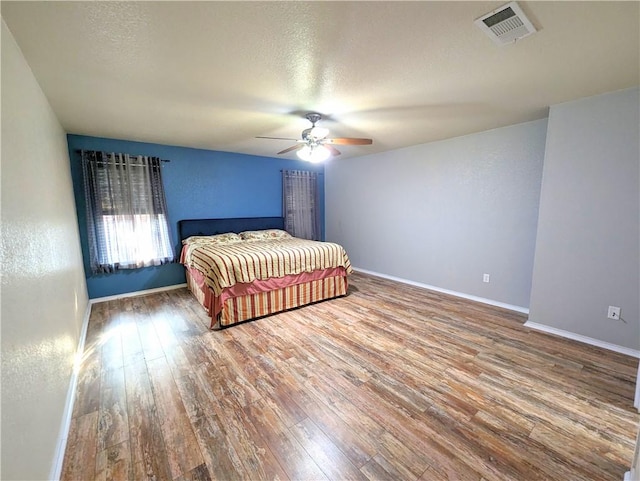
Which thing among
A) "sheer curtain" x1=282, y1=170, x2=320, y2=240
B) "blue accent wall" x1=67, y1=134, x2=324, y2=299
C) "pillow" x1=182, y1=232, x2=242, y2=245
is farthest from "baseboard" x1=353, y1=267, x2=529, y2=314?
"pillow" x1=182, y1=232, x2=242, y2=245

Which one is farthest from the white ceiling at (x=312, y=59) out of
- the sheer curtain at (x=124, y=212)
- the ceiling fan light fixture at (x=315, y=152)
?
the sheer curtain at (x=124, y=212)

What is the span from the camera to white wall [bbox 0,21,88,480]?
1031 millimetres

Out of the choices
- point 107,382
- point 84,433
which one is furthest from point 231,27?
point 107,382

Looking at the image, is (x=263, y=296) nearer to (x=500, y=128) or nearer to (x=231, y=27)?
(x=231, y=27)

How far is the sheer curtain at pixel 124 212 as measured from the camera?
11.8ft

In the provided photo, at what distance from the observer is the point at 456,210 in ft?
12.8

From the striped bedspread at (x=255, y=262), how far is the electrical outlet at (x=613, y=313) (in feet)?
8.93

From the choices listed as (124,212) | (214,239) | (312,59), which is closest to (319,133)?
(312,59)

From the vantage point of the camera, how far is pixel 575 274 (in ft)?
8.61

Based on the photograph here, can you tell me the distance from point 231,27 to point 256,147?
299 centimetres

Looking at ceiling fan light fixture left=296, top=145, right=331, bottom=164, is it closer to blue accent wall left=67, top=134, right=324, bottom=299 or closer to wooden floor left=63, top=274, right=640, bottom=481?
wooden floor left=63, top=274, right=640, bottom=481

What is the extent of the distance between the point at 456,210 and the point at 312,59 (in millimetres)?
3086

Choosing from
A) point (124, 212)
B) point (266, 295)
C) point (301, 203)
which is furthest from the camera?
point (301, 203)

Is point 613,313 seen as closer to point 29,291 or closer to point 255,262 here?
point 255,262
